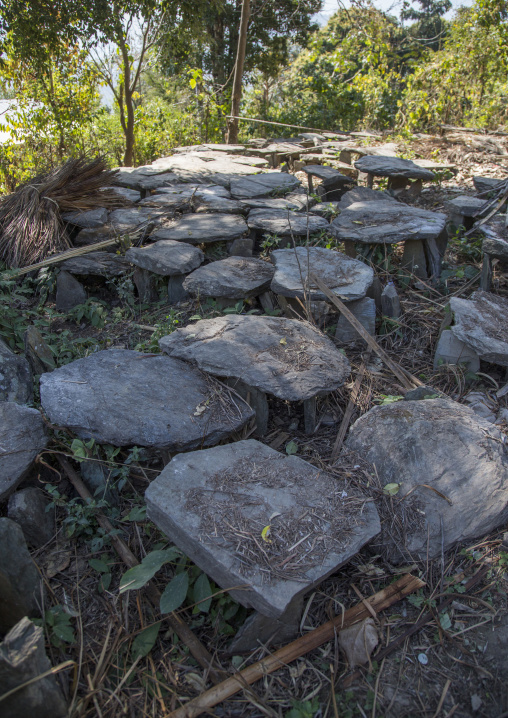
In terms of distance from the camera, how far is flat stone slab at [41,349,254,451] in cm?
228

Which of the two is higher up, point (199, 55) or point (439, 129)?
point (199, 55)

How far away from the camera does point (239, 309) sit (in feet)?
10.9

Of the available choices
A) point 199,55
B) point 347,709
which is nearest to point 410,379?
point 347,709

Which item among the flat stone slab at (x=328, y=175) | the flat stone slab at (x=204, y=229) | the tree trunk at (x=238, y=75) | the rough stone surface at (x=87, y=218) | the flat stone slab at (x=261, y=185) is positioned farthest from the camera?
the tree trunk at (x=238, y=75)

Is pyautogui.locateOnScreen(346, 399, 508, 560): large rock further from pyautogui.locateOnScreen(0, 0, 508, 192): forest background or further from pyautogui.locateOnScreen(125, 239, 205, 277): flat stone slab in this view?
pyautogui.locateOnScreen(0, 0, 508, 192): forest background

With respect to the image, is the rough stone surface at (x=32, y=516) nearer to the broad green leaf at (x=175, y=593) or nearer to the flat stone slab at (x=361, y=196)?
the broad green leaf at (x=175, y=593)

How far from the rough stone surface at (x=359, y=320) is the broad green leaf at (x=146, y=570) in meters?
1.90

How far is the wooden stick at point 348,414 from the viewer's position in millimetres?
2500

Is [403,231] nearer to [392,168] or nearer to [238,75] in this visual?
[392,168]

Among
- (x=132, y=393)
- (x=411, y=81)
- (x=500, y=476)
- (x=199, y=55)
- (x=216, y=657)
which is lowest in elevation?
(x=216, y=657)

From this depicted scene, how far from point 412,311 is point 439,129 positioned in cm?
640

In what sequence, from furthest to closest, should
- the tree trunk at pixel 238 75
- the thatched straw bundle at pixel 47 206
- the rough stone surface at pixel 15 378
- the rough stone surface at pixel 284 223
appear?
1. the tree trunk at pixel 238 75
2. the thatched straw bundle at pixel 47 206
3. the rough stone surface at pixel 284 223
4. the rough stone surface at pixel 15 378

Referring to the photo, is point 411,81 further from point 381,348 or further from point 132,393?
point 132,393

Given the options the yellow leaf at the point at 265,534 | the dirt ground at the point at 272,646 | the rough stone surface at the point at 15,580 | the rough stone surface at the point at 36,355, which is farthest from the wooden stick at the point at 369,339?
the rough stone surface at the point at 15,580
